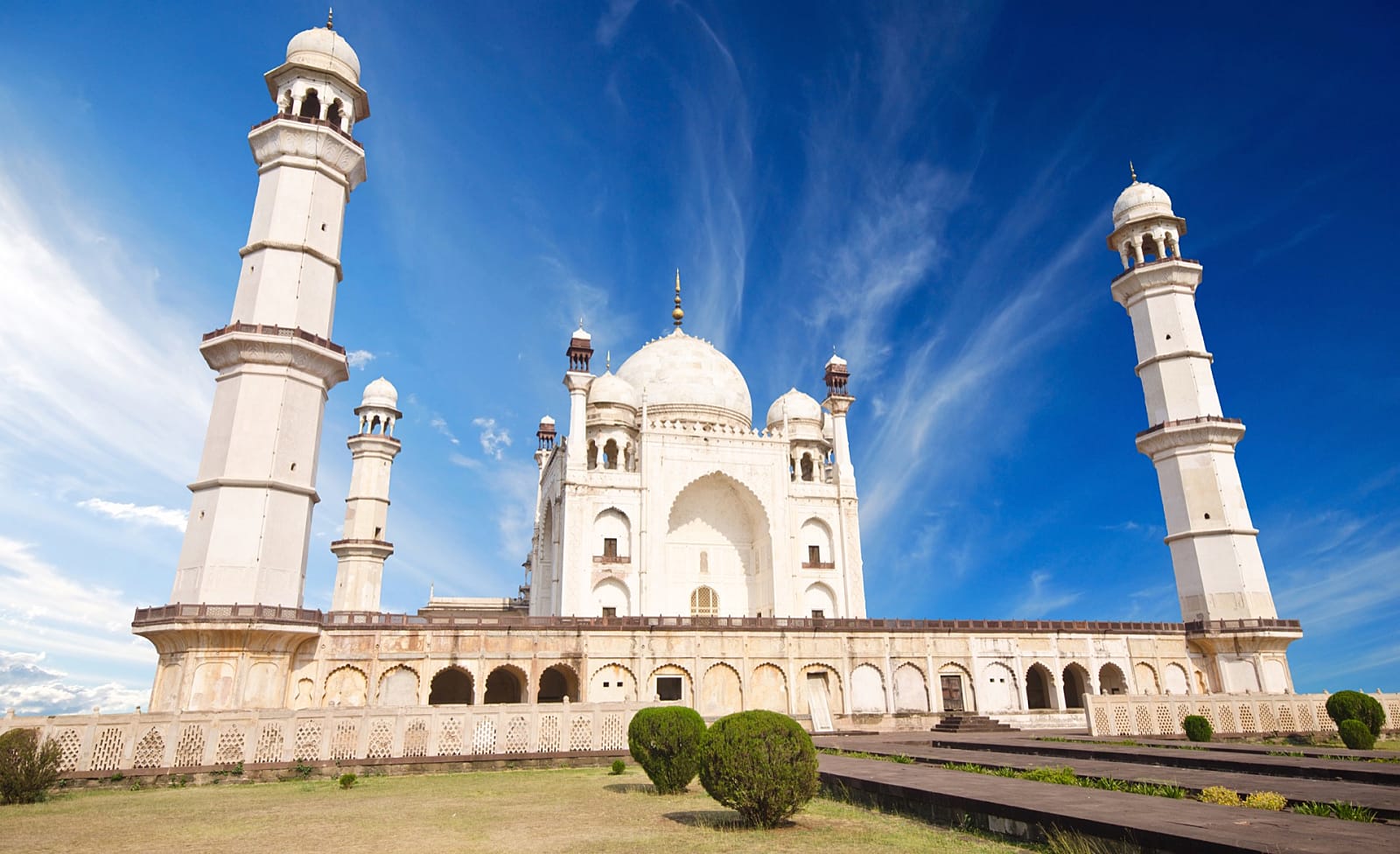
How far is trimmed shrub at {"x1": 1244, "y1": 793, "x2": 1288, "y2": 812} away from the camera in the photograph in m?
7.60

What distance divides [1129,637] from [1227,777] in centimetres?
2137

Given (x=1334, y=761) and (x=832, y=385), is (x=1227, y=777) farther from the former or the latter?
(x=832, y=385)

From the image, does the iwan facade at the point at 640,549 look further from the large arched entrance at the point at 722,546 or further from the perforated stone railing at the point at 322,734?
the perforated stone railing at the point at 322,734

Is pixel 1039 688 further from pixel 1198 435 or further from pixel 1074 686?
pixel 1198 435

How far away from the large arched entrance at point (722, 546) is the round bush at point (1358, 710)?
18.5 m

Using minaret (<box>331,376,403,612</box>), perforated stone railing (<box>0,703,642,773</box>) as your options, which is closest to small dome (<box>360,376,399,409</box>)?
minaret (<box>331,376,403,612</box>)

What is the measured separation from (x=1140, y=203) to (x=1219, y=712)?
20034mm

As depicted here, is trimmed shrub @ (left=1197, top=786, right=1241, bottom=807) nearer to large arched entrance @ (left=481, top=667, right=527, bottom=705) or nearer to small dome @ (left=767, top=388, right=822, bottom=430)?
large arched entrance @ (left=481, top=667, right=527, bottom=705)

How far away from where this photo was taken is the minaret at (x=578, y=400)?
33.5 m

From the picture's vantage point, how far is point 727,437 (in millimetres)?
35750

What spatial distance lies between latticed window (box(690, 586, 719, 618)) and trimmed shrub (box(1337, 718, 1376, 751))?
20888mm

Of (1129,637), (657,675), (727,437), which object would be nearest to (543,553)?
(727,437)

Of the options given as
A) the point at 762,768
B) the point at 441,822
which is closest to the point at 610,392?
the point at 441,822

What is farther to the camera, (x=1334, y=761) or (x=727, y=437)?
(x=727, y=437)
